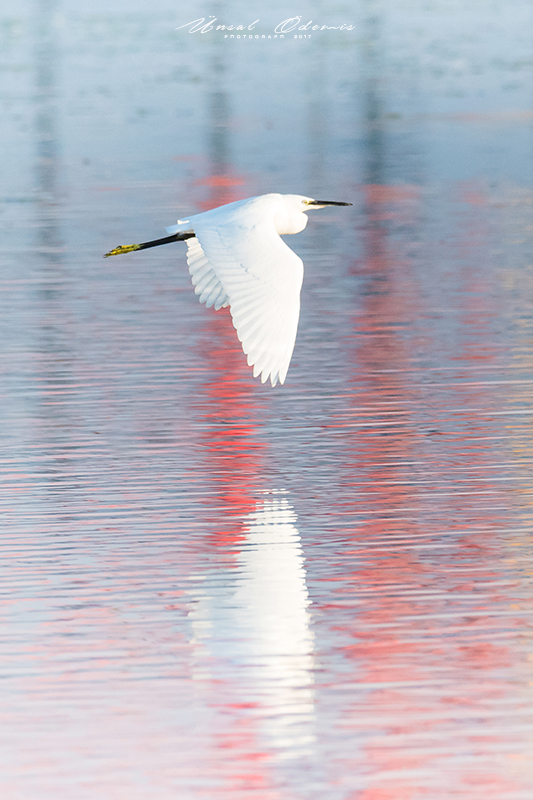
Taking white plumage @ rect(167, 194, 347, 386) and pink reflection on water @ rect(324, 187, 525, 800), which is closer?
pink reflection on water @ rect(324, 187, 525, 800)

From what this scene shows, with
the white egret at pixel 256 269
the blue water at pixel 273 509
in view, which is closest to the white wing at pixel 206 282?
the white egret at pixel 256 269

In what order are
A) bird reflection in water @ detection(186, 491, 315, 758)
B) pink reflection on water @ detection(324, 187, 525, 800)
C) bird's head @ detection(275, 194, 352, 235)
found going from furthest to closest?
bird's head @ detection(275, 194, 352, 235), bird reflection in water @ detection(186, 491, 315, 758), pink reflection on water @ detection(324, 187, 525, 800)

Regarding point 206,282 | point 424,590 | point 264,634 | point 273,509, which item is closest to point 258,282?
point 273,509

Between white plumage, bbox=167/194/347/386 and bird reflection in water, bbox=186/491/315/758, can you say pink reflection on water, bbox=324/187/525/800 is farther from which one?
white plumage, bbox=167/194/347/386

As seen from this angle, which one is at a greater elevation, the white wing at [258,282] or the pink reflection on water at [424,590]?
the white wing at [258,282]

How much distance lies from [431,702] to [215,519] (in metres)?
2.23

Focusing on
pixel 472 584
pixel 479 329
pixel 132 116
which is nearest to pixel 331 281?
pixel 479 329

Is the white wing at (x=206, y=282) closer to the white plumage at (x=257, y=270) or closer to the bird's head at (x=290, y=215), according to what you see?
the white plumage at (x=257, y=270)

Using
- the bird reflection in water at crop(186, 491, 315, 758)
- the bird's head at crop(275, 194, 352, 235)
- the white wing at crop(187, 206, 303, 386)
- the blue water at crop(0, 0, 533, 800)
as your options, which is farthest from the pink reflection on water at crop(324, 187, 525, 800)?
the bird's head at crop(275, 194, 352, 235)

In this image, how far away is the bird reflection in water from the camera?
5336 millimetres

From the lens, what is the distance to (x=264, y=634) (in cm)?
604

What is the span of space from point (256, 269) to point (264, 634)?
2.27m

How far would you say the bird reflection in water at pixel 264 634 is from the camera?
5336 millimetres

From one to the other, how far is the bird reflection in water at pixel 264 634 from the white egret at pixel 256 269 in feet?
2.42
